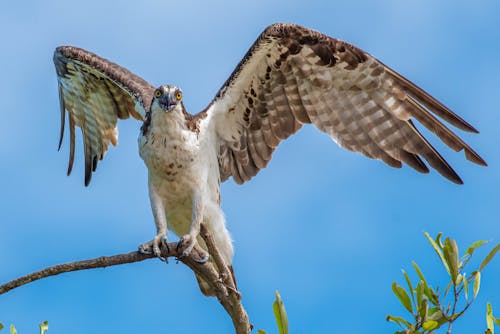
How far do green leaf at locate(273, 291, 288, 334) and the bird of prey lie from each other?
10.1 ft

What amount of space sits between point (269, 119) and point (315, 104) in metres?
0.53

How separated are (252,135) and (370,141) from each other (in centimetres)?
131

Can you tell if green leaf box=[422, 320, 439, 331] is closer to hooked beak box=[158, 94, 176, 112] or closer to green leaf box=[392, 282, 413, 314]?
green leaf box=[392, 282, 413, 314]

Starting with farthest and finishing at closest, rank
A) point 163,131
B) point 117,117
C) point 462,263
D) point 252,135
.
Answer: point 117,117
point 252,135
point 163,131
point 462,263

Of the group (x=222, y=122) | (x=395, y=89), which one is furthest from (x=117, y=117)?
(x=395, y=89)

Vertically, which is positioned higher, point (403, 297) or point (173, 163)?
point (173, 163)

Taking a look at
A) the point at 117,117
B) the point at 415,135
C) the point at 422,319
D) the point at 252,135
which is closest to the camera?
the point at 422,319

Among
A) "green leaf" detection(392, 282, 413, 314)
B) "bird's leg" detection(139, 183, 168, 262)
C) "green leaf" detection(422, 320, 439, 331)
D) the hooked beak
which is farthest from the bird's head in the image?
"green leaf" detection(422, 320, 439, 331)

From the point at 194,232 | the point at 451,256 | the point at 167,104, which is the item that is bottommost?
the point at 451,256

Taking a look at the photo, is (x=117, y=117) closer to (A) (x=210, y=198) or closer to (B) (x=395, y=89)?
(A) (x=210, y=198)

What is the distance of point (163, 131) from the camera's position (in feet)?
27.8

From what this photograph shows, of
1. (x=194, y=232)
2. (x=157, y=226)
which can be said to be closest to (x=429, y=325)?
(x=194, y=232)

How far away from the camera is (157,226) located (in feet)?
27.6

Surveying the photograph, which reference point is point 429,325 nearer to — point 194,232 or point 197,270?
point 197,270
